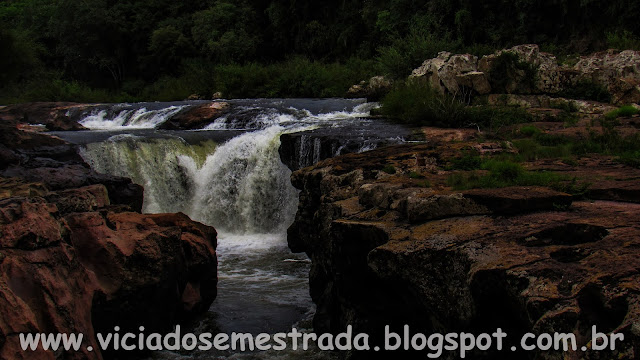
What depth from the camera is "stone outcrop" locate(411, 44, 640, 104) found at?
1331cm

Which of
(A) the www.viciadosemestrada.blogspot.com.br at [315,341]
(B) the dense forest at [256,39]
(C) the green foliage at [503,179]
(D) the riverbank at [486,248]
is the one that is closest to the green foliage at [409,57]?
(B) the dense forest at [256,39]

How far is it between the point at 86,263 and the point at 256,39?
31.5m

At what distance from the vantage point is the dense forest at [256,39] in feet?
66.5

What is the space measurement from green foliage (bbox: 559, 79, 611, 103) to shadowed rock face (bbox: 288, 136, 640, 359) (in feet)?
22.0

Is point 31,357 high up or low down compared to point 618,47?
down

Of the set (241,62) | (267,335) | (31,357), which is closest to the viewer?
(31,357)

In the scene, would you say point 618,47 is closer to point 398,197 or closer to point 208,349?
point 398,197

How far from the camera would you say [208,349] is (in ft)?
20.7

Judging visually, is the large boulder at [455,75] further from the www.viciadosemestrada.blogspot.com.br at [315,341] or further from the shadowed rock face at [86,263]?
the www.viciadosemestrada.blogspot.com.br at [315,341]

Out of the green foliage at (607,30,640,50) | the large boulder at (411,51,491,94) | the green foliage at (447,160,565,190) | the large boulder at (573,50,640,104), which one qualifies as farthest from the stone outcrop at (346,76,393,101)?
the green foliage at (447,160,565,190)

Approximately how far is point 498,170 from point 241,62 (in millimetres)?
31308

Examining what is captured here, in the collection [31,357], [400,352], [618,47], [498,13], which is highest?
[498,13]

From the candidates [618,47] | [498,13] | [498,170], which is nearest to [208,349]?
[498,170]

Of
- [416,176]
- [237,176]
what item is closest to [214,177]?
[237,176]
